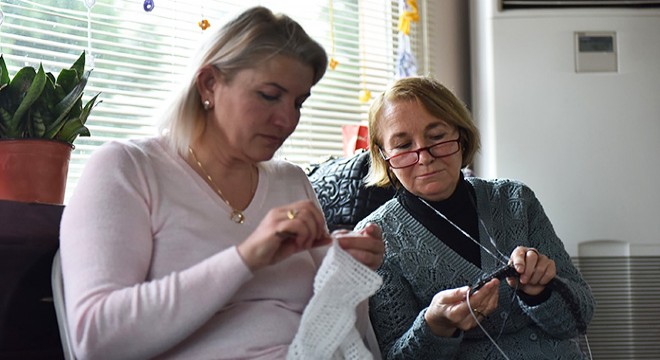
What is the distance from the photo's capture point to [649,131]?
2783mm

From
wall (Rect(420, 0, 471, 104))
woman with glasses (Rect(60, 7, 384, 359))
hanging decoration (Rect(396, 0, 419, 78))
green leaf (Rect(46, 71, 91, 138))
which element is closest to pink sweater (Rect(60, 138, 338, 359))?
woman with glasses (Rect(60, 7, 384, 359))

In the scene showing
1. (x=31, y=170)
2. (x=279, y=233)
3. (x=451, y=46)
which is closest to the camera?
(x=279, y=233)

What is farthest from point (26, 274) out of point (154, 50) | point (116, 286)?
point (154, 50)

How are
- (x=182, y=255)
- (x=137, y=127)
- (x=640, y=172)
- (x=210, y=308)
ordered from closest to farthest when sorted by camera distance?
(x=210, y=308)
(x=182, y=255)
(x=137, y=127)
(x=640, y=172)

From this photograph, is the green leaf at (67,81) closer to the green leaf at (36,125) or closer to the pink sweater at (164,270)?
the green leaf at (36,125)

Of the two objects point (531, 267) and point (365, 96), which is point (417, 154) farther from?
point (365, 96)

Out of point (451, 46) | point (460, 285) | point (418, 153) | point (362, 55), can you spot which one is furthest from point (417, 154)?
point (451, 46)

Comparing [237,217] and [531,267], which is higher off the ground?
[237,217]

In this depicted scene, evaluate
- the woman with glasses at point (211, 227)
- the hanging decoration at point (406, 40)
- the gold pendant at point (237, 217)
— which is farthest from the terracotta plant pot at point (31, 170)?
the hanging decoration at point (406, 40)

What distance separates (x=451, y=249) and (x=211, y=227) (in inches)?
23.0

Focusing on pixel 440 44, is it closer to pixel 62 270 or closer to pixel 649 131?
pixel 649 131

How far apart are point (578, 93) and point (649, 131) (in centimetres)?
23

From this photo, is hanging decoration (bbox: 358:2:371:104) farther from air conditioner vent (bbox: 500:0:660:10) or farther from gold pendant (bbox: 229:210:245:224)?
gold pendant (bbox: 229:210:245:224)

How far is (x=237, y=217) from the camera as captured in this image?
141cm
